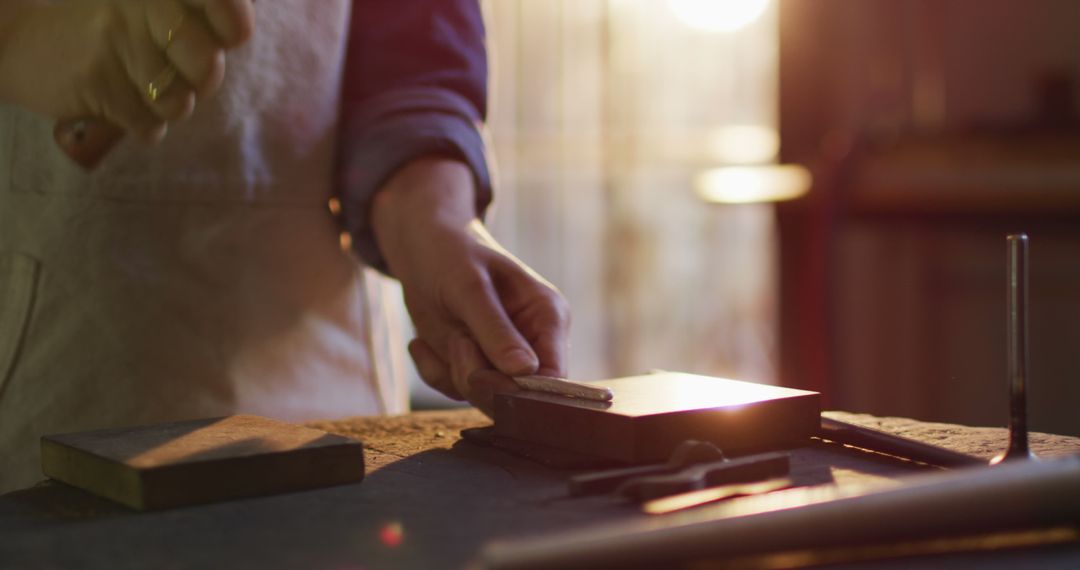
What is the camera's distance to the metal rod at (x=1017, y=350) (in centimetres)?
67

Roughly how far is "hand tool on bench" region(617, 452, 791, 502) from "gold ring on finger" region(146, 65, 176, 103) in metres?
0.44

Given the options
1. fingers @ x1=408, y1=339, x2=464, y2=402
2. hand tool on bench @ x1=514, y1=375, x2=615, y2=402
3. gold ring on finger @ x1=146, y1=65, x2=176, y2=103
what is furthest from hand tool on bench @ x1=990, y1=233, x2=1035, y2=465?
gold ring on finger @ x1=146, y1=65, x2=176, y2=103

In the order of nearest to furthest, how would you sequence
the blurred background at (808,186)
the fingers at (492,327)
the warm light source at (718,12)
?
the fingers at (492,327) → the blurred background at (808,186) → the warm light source at (718,12)

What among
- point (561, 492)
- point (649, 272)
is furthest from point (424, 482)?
point (649, 272)

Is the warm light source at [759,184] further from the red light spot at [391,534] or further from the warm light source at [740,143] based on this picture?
the red light spot at [391,534]

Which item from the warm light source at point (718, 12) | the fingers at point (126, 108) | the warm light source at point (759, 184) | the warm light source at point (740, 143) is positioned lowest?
the fingers at point (126, 108)

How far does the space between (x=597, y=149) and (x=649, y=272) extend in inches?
19.2

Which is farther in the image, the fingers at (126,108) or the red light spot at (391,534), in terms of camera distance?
the fingers at (126,108)

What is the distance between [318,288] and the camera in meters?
1.17

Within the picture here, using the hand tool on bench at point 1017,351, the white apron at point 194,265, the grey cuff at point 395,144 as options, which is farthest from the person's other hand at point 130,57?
the hand tool on bench at point 1017,351

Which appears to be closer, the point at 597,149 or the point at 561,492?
the point at 561,492

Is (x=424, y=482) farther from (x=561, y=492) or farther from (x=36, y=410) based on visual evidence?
(x=36, y=410)

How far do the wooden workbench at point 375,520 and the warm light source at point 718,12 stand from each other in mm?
3081

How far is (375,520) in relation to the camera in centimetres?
56
